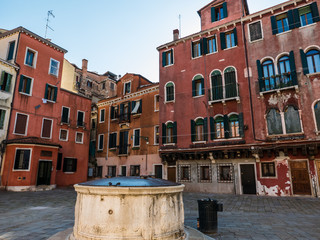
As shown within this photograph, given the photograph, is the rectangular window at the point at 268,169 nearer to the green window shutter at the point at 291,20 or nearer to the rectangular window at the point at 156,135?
the rectangular window at the point at 156,135

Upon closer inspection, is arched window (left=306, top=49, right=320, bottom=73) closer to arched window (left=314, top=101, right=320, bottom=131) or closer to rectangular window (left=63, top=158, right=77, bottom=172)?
arched window (left=314, top=101, right=320, bottom=131)

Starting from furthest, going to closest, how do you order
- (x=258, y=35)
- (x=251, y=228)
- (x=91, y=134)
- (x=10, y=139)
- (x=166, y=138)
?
(x=91, y=134) < (x=166, y=138) < (x=10, y=139) < (x=258, y=35) < (x=251, y=228)

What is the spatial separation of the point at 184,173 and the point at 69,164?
12.7 metres

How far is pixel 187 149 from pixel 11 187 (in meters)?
14.4

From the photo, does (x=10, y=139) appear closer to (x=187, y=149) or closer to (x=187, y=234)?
(x=187, y=149)

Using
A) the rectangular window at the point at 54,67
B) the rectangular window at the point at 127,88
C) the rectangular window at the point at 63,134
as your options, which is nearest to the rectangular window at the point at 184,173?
the rectangular window at the point at 127,88

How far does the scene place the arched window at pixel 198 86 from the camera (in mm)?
18497

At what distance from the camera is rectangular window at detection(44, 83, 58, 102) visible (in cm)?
2184

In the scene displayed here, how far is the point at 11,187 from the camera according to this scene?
55.9 ft

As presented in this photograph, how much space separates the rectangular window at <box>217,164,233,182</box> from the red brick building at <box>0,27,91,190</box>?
1465 centimetres

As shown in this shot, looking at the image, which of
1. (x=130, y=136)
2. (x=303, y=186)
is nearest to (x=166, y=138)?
(x=130, y=136)

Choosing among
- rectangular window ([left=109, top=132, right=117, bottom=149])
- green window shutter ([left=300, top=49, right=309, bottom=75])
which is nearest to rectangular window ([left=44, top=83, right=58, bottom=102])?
rectangular window ([left=109, top=132, right=117, bottom=149])

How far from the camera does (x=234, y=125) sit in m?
16.5

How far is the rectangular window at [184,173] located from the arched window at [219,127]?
12.0 feet
